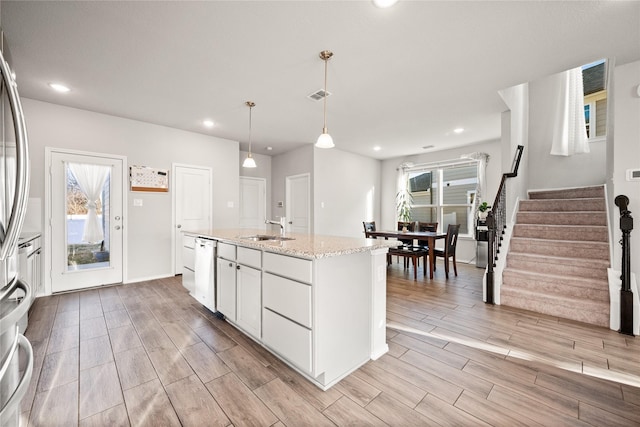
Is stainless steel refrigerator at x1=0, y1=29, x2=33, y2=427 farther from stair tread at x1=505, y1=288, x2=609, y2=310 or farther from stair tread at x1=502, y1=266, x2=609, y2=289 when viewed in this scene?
stair tread at x1=502, y1=266, x2=609, y2=289

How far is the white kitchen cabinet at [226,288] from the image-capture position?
2.44m

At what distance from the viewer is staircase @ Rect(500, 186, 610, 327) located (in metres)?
2.79

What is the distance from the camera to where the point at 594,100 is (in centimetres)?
482

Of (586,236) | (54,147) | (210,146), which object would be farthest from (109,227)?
(586,236)

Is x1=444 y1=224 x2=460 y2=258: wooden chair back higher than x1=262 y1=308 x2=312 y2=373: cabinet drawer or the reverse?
higher

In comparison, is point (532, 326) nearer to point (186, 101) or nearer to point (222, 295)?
point (222, 295)

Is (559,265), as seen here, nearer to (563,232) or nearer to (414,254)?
(563,232)

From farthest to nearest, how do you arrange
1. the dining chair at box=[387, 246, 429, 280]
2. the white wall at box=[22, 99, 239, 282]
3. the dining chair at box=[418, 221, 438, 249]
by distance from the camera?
the dining chair at box=[418, 221, 438, 249] → the dining chair at box=[387, 246, 429, 280] → the white wall at box=[22, 99, 239, 282]

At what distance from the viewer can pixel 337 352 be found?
1.78 meters

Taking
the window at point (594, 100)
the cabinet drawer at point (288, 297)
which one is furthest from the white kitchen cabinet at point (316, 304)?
the window at point (594, 100)

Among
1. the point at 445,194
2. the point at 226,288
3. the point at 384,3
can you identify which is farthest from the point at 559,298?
the point at 445,194

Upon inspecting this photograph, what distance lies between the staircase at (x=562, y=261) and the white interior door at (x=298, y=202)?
12.2ft

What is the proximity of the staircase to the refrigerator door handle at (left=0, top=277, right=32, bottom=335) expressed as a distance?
4.00m

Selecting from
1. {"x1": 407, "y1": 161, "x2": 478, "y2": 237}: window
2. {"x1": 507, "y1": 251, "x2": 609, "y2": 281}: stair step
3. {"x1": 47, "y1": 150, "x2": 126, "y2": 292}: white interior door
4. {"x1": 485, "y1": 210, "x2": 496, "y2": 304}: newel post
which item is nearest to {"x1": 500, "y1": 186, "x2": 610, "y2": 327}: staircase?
{"x1": 507, "y1": 251, "x2": 609, "y2": 281}: stair step
